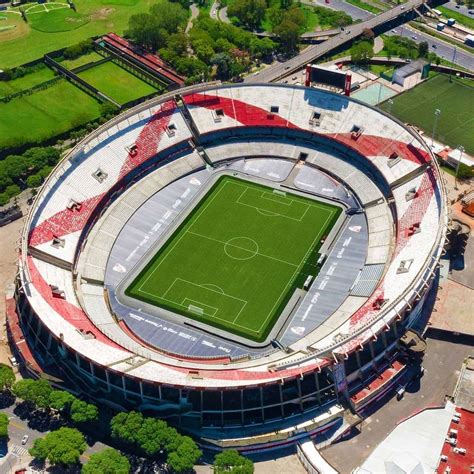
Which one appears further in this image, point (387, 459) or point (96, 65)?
point (96, 65)

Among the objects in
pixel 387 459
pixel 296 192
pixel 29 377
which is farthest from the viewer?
pixel 296 192

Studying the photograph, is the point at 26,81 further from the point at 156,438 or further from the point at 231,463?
the point at 231,463

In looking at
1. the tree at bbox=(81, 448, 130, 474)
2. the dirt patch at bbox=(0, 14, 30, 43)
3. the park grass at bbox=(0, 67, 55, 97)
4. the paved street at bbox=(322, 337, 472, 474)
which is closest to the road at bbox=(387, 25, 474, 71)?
the park grass at bbox=(0, 67, 55, 97)

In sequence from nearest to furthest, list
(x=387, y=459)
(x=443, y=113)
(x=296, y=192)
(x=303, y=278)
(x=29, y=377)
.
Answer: (x=387, y=459)
(x=29, y=377)
(x=303, y=278)
(x=296, y=192)
(x=443, y=113)

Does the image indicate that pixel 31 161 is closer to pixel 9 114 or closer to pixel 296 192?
pixel 9 114

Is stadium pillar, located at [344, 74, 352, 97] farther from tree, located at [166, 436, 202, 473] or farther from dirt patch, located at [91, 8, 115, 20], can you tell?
dirt patch, located at [91, 8, 115, 20]

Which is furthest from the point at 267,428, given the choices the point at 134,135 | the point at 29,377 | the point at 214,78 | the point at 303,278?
the point at 214,78

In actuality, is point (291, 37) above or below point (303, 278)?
above

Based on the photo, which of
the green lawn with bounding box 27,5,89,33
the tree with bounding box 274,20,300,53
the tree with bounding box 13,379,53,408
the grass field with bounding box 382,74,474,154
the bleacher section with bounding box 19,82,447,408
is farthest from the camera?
the green lawn with bounding box 27,5,89,33
